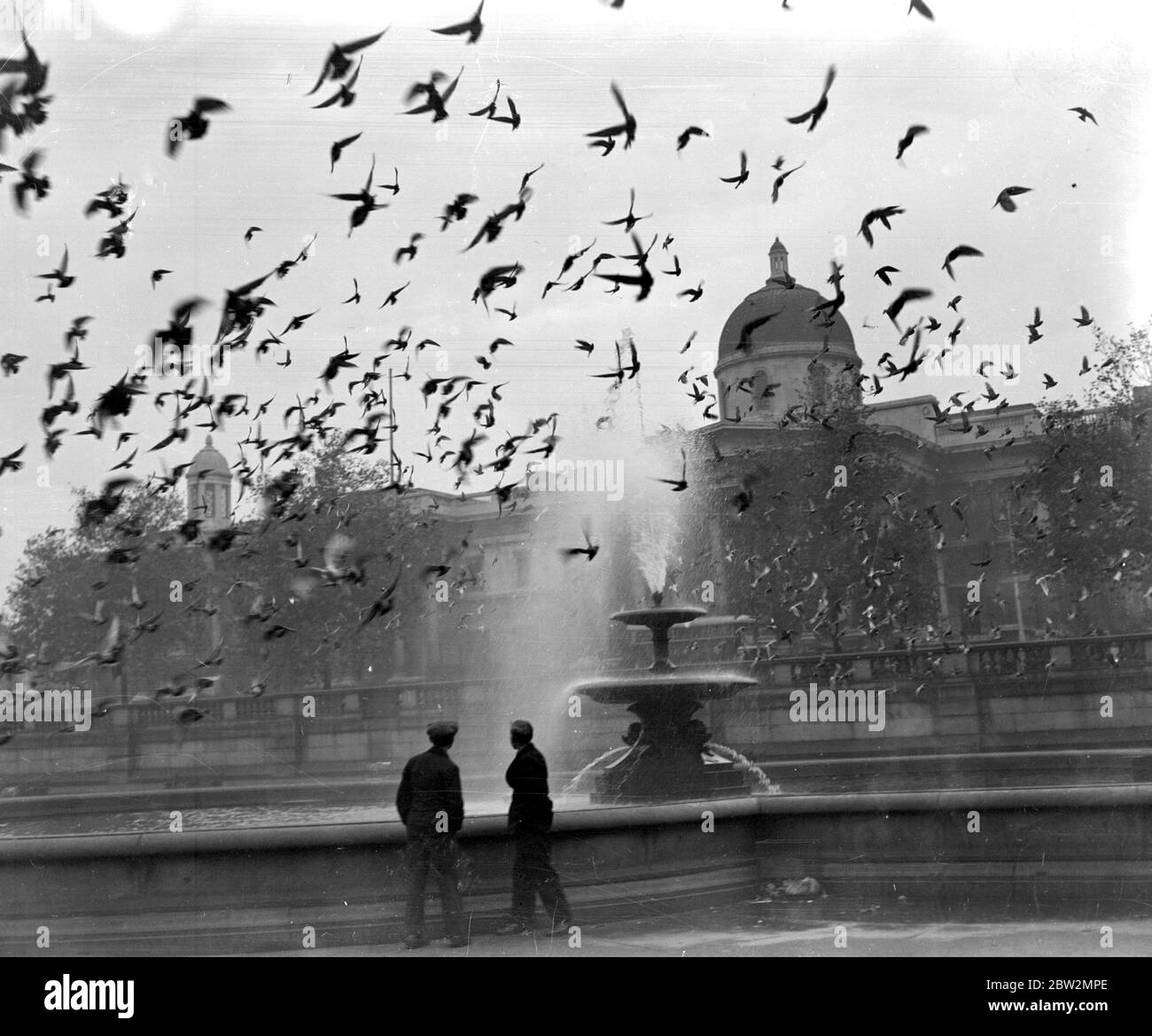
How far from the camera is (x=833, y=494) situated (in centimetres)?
1722

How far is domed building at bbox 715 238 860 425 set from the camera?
9.63 m

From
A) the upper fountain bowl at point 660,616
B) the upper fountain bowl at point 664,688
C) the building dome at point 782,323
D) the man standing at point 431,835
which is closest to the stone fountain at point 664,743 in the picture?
the upper fountain bowl at point 664,688

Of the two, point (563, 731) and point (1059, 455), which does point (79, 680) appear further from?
point (1059, 455)

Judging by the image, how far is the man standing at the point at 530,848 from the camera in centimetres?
702

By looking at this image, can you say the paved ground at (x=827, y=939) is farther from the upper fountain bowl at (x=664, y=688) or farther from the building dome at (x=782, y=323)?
the building dome at (x=782, y=323)

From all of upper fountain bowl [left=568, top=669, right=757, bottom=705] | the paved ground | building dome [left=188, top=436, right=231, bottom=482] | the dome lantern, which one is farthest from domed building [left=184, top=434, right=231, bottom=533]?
the paved ground

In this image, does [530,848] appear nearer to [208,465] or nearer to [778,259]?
[208,465]

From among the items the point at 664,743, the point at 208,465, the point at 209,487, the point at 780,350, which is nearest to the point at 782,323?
the point at 780,350

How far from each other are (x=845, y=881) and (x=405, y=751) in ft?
23.2

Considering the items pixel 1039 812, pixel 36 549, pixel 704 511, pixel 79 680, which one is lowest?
pixel 1039 812

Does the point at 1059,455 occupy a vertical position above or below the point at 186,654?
above

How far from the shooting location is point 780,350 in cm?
1283
